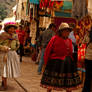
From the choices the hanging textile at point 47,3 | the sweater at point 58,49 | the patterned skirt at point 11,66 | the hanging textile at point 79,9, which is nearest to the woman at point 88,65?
the sweater at point 58,49

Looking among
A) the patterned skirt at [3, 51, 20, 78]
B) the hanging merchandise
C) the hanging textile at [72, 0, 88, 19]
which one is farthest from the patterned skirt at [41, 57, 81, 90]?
the hanging merchandise

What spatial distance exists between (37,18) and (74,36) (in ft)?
22.8

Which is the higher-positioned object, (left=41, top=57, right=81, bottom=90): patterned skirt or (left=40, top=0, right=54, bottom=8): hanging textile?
(left=40, top=0, right=54, bottom=8): hanging textile

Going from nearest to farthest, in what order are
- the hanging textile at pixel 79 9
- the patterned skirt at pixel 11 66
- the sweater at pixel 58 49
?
the sweater at pixel 58 49, the patterned skirt at pixel 11 66, the hanging textile at pixel 79 9

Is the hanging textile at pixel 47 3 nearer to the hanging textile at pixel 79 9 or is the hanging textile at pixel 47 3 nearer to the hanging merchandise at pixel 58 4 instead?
the hanging merchandise at pixel 58 4

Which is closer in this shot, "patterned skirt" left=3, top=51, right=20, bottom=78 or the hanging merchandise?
"patterned skirt" left=3, top=51, right=20, bottom=78

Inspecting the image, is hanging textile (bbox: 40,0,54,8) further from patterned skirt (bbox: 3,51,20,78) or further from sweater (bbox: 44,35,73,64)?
sweater (bbox: 44,35,73,64)

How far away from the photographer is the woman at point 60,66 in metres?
5.25

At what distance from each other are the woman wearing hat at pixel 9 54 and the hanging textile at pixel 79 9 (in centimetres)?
202

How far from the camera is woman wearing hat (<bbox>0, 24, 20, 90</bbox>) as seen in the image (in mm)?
6414

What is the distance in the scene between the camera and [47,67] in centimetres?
548

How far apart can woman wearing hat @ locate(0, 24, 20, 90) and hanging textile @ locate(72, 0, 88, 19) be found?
79.7 inches

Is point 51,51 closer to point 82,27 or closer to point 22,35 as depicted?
point 82,27

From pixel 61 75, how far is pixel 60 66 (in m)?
0.19
